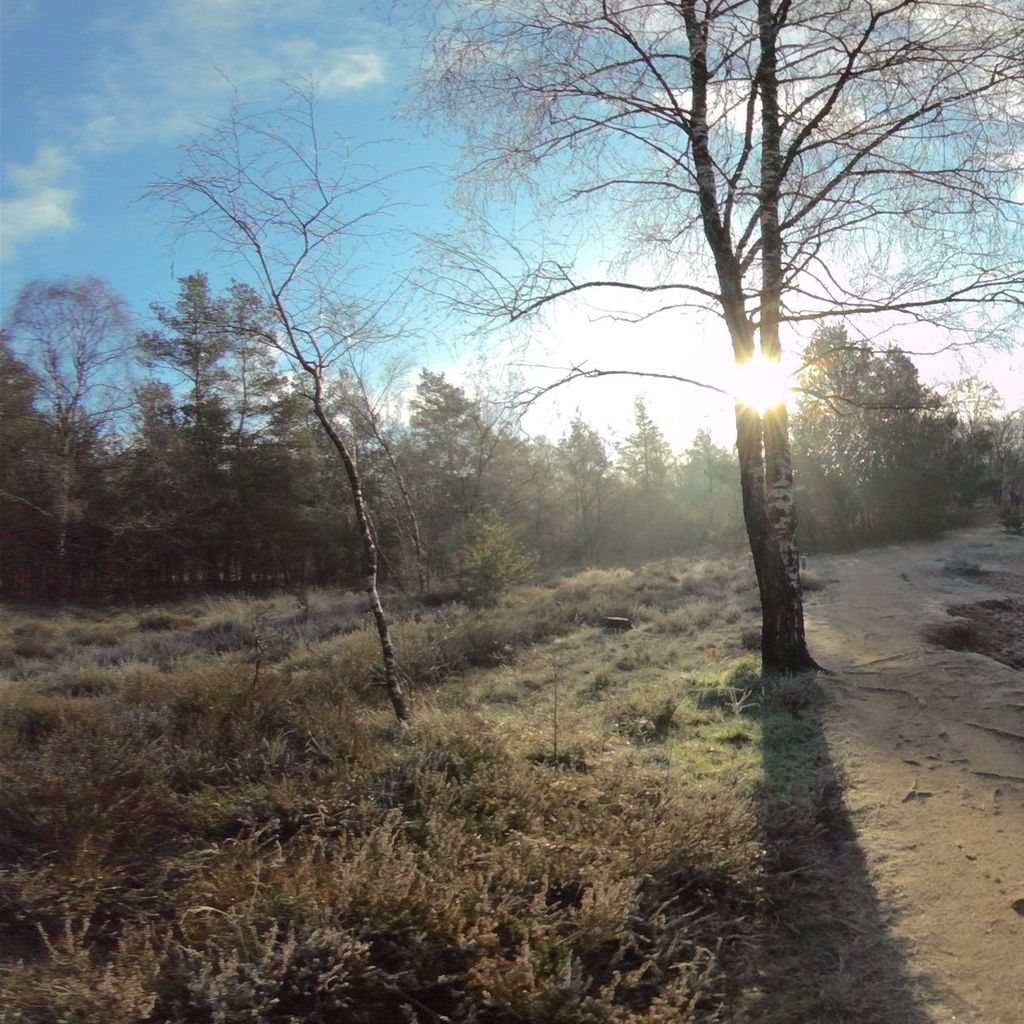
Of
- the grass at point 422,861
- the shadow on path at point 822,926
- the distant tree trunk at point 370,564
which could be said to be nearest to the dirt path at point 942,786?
the shadow on path at point 822,926

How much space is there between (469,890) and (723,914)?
1268mm

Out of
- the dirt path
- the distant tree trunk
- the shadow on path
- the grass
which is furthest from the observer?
the distant tree trunk

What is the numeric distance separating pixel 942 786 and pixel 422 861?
366 cm

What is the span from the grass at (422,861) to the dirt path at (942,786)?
248mm

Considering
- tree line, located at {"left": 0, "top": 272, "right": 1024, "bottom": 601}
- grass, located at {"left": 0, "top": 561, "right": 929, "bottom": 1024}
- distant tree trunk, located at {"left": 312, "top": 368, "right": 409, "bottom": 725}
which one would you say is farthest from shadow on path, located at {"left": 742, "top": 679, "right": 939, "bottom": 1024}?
tree line, located at {"left": 0, "top": 272, "right": 1024, "bottom": 601}

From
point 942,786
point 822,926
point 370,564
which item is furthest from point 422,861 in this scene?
point 942,786

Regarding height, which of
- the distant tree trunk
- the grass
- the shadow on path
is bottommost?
the shadow on path

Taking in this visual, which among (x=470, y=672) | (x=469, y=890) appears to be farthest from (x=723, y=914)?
(x=470, y=672)

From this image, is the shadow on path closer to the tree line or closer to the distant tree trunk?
the distant tree trunk

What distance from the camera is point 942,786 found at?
496 centimetres

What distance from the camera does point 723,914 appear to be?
3465 millimetres

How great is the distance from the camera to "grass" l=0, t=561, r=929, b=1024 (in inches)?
105

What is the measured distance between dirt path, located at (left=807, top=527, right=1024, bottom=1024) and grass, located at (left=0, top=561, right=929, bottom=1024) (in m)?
0.25

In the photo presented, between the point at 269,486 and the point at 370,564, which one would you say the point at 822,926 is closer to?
the point at 370,564
